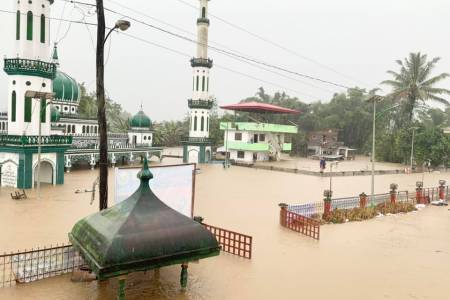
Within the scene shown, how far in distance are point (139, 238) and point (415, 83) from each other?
1986 inches

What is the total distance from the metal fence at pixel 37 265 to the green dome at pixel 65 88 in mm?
35025

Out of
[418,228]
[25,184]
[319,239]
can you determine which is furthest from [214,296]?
[25,184]

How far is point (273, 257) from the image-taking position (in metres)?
13.9

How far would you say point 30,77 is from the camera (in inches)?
1058

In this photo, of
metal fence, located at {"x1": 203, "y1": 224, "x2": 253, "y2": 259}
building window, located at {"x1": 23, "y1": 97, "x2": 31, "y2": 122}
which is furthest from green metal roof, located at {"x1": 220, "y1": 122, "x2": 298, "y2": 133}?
metal fence, located at {"x1": 203, "y1": 224, "x2": 253, "y2": 259}

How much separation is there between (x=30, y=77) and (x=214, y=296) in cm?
2251

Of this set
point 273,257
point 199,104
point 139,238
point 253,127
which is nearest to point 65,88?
point 199,104

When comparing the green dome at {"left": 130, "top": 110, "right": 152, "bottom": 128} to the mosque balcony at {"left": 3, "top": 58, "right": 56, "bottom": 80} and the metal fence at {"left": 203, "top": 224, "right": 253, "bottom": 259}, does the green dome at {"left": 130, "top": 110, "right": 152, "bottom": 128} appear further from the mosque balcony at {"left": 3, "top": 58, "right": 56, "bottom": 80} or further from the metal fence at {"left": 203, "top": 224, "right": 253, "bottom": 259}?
the metal fence at {"left": 203, "top": 224, "right": 253, "bottom": 259}

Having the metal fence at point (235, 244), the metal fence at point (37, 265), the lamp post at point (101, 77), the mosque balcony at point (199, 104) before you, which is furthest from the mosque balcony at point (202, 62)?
the metal fence at point (37, 265)

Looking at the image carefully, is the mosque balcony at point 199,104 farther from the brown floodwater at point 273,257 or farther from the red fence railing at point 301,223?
the red fence railing at point 301,223

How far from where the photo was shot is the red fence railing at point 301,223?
1658 cm

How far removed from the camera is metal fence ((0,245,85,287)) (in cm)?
1052

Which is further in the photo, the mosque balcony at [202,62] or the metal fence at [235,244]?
the mosque balcony at [202,62]

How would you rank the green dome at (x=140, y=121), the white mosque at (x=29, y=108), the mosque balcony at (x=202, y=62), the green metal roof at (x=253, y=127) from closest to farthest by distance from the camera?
the white mosque at (x=29, y=108) < the mosque balcony at (x=202, y=62) < the green dome at (x=140, y=121) < the green metal roof at (x=253, y=127)
